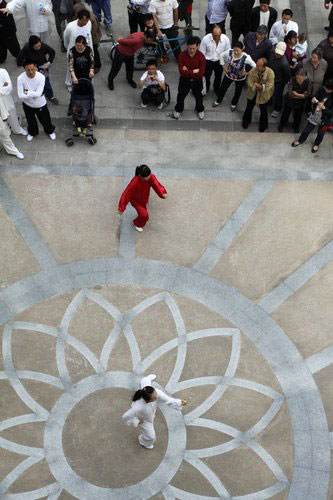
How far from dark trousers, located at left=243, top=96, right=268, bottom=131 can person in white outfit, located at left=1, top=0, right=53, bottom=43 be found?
16.9 feet

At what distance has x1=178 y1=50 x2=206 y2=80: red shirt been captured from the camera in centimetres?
1437

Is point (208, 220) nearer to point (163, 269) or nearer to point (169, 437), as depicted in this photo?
Result: point (163, 269)

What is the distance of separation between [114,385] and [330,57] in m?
8.74

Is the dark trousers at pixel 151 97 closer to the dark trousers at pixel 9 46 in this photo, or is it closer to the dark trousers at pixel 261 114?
the dark trousers at pixel 261 114

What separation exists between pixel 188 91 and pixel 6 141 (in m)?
4.33

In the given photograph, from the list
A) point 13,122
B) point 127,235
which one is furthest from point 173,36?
point 127,235

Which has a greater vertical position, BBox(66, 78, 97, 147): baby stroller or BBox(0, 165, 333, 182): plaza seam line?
BBox(66, 78, 97, 147): baby stroller

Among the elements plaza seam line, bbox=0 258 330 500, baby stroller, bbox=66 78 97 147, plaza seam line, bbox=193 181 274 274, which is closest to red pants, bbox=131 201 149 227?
plaza seam line, bbox=0 258 330 500

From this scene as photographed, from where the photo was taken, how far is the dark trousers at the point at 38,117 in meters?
14.5

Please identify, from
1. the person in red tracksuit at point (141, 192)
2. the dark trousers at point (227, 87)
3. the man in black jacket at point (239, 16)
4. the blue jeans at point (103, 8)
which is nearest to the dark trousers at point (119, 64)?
the blue jeans at point (103, 8)

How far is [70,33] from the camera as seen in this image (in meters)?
14.9

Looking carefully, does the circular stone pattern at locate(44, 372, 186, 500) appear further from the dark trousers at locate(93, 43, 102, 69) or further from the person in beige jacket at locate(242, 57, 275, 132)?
the dark trousers at locate(93, 43, 102, 69)

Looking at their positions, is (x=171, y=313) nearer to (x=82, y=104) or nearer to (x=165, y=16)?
(x=82, y=104)

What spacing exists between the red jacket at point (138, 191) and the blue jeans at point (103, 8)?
6.35 m
